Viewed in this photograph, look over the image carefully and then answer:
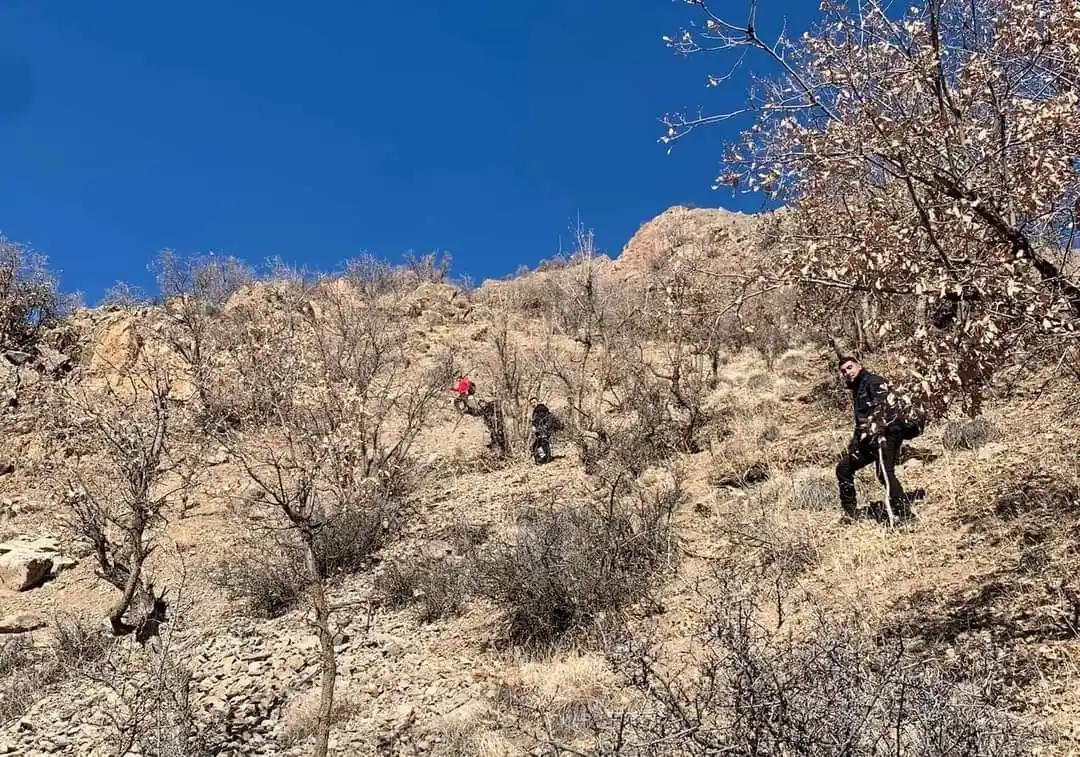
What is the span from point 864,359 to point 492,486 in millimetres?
6960

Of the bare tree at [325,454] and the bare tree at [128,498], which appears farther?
the bare tree at [128,498]

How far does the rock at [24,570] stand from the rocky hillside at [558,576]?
4 centimetres

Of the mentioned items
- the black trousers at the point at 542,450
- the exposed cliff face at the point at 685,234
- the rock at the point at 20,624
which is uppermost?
the exposed cliff face at the point at 685,234

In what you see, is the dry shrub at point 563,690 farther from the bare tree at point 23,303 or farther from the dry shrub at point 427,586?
the bare tree at point 23,303

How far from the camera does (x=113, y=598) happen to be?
12289mm

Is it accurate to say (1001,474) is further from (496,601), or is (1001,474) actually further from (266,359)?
(266,359)

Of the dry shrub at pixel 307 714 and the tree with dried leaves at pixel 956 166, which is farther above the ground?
the tree with dried leaves at pixel 956 166

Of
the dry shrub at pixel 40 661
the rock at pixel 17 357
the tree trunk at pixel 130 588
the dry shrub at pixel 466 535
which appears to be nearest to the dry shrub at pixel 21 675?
the dry shrub at pixel 40 661

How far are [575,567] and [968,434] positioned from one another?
4917mm

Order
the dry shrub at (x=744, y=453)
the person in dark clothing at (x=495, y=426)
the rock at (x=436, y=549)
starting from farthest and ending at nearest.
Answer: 1. the person in dark clothing at (x=495, y=426)
2. the dry shrub at (x=744, y=453)
3. the rock at (x=436, y=549)

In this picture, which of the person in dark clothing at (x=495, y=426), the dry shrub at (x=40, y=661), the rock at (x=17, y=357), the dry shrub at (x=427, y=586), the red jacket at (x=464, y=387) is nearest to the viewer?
the dry shrub at (x=40, y=661)

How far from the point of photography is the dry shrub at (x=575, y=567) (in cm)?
772

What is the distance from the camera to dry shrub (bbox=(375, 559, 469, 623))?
8719mm

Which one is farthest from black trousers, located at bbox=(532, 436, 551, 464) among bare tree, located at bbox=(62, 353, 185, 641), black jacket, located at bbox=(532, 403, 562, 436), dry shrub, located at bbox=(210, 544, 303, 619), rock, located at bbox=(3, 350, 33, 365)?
rock, located at bbox=(3, 350, 33, 365)
